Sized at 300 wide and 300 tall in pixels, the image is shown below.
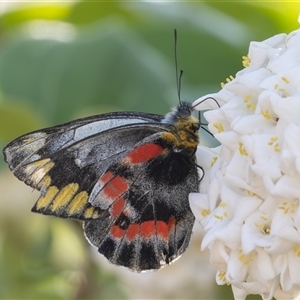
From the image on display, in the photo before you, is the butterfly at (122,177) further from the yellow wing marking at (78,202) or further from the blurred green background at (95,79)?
the blurred green background at (95,79)

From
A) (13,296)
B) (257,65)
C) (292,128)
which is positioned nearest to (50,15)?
(13,296)

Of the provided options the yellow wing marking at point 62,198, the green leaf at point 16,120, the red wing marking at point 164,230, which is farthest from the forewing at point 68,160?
the green leaf at point 16,120

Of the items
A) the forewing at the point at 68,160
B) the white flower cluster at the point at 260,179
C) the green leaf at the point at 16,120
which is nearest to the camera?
the white flower cluster at the point at 260,179

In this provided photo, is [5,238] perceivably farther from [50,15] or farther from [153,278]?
[50,15]

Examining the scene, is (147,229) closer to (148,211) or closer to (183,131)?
(148,211)

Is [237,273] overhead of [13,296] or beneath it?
overhead

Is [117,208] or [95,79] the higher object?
[117,208]

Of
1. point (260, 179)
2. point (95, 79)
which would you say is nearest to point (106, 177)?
point (260, 179)
